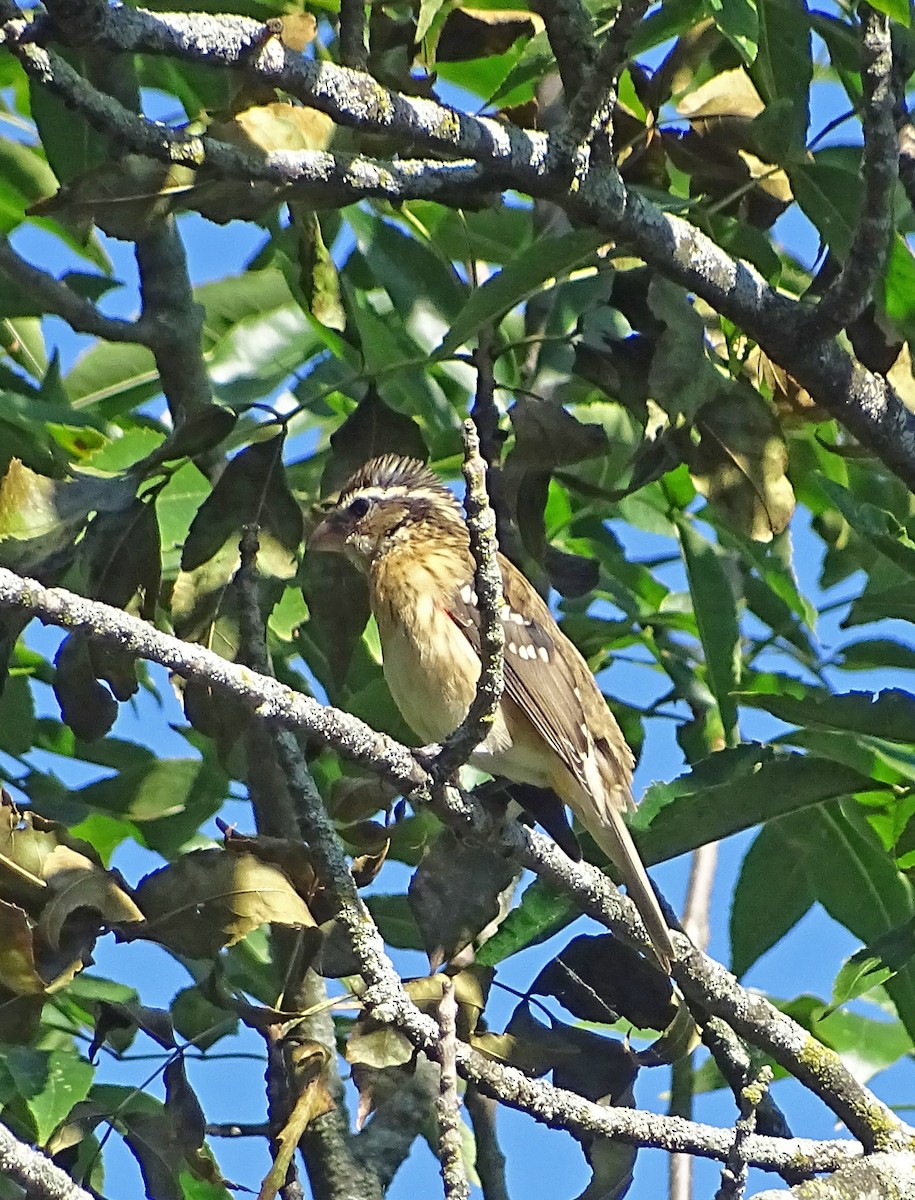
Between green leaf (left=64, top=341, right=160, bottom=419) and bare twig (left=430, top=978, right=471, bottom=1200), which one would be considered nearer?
bare twig (left=430, top=978, right=471, bottom=1200)

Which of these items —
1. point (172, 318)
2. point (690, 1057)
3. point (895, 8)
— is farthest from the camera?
point (172, 318)

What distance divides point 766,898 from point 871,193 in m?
1.74

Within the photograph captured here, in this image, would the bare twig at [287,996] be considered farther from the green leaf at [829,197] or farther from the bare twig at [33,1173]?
the green leaf at [829,197]

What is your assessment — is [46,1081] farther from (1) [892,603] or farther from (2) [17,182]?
(2) [17,182]

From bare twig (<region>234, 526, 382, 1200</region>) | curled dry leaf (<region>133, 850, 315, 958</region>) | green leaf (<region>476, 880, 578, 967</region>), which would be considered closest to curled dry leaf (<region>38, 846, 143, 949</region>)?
curled dry leaf (<region>133, 850, 315, 958</region>)

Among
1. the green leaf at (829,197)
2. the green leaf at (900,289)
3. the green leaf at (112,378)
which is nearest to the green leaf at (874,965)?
the green leaf at (900,289)

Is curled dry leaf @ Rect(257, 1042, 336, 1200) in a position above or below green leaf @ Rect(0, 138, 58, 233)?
below

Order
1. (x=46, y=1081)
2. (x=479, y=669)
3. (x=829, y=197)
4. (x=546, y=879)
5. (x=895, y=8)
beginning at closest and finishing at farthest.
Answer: (x=895, y=8), (x=46, y=1081), (x=546, y=879), (x=829, y=197), (x=479, y=669)

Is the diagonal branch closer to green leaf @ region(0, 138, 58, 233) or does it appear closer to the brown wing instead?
the brown wing

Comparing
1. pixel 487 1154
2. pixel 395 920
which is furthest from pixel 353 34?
pixel 487 1154

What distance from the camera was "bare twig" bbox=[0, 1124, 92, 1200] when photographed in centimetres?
267

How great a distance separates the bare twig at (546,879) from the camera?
271 cm

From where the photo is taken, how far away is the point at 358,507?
5.26 metres

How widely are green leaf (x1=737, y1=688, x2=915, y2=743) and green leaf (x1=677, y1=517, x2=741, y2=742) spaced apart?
1.47 ft
